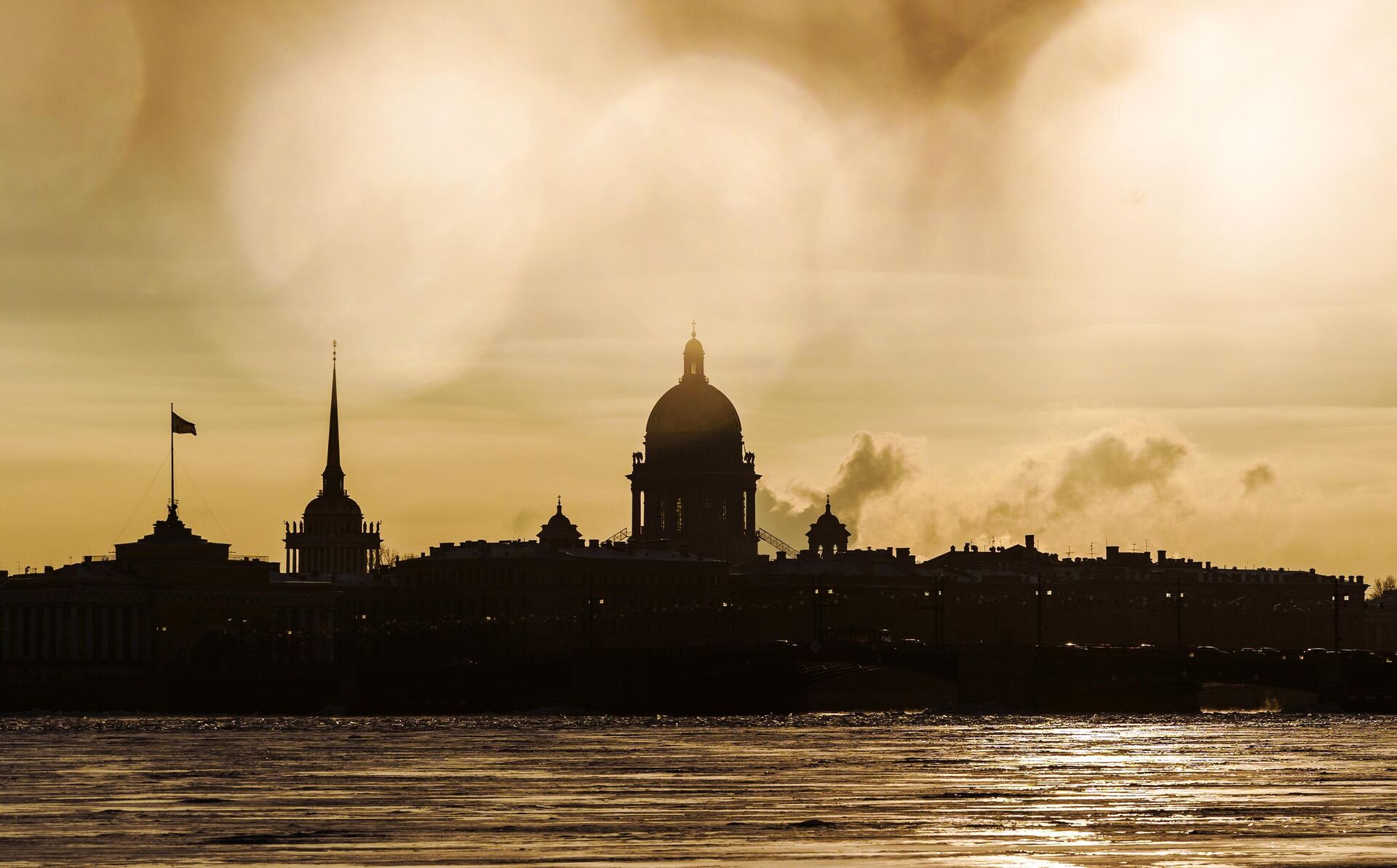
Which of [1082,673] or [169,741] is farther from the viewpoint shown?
[1082,673]

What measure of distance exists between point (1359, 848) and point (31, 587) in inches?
5764

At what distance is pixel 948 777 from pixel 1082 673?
61.1m

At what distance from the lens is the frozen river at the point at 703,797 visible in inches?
2363

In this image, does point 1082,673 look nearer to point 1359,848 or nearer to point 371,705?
point 371,705

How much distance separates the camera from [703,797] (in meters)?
74.8

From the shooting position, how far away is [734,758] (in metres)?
93.1

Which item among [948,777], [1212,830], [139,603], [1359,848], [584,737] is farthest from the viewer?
[139,603]

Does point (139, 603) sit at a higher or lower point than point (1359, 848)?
higher

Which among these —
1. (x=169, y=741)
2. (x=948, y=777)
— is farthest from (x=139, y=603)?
(x=948, y=777)

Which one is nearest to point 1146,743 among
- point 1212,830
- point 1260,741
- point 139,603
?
point 1260,741

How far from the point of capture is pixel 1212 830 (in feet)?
212

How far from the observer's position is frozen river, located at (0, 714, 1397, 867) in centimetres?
6003

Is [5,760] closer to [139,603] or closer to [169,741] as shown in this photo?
[169,741]

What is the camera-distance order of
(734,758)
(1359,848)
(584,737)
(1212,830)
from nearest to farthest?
(1359,848), (1212,830), (734,758), (584,737)
